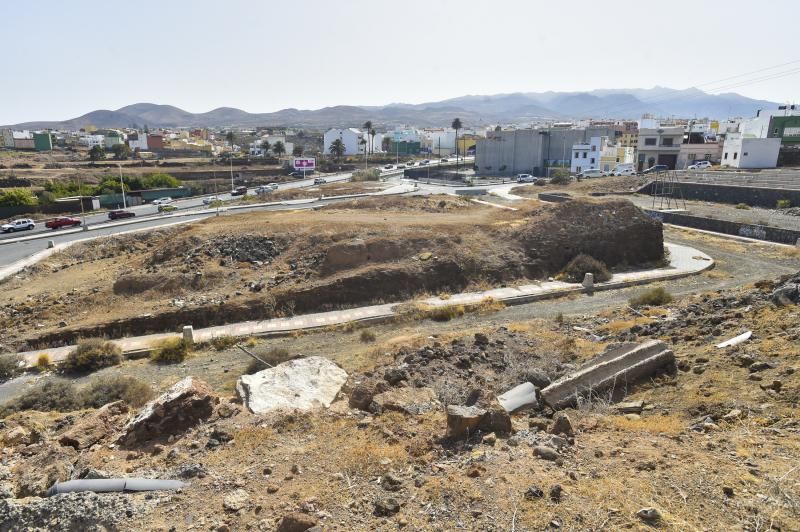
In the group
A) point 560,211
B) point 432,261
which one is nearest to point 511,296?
point 432,261

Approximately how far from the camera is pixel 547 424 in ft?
28.8

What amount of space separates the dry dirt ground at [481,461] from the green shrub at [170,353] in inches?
191

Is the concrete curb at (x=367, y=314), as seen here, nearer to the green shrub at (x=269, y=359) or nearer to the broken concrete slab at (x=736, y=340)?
the green shrub at (x=269, y=359)

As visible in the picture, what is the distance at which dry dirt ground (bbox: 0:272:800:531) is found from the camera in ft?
20.2

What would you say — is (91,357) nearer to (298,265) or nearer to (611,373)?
(298,265)

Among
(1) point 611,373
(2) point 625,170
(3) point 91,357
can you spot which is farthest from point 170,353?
(2) point 625,170

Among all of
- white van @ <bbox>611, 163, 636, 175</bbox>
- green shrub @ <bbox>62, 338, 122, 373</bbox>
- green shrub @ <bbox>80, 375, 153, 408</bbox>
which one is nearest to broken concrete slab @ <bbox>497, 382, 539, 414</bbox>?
green shrub @ <bbox>80, 375, 153, 408</bbox>

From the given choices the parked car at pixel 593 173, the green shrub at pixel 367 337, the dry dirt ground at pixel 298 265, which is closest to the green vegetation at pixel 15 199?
the dry dirt ground at pixel 298 265

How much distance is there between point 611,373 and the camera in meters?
10.7

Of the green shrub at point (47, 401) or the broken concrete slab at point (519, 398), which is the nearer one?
the broken concrete slab at point (519, 398)

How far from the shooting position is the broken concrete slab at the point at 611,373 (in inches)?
402

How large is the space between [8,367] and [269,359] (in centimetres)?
862

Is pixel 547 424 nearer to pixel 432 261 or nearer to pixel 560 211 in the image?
pixel 432 261

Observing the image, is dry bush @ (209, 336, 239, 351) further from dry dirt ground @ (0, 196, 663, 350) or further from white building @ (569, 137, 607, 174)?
white building @ (569, 137, 607, 174)
